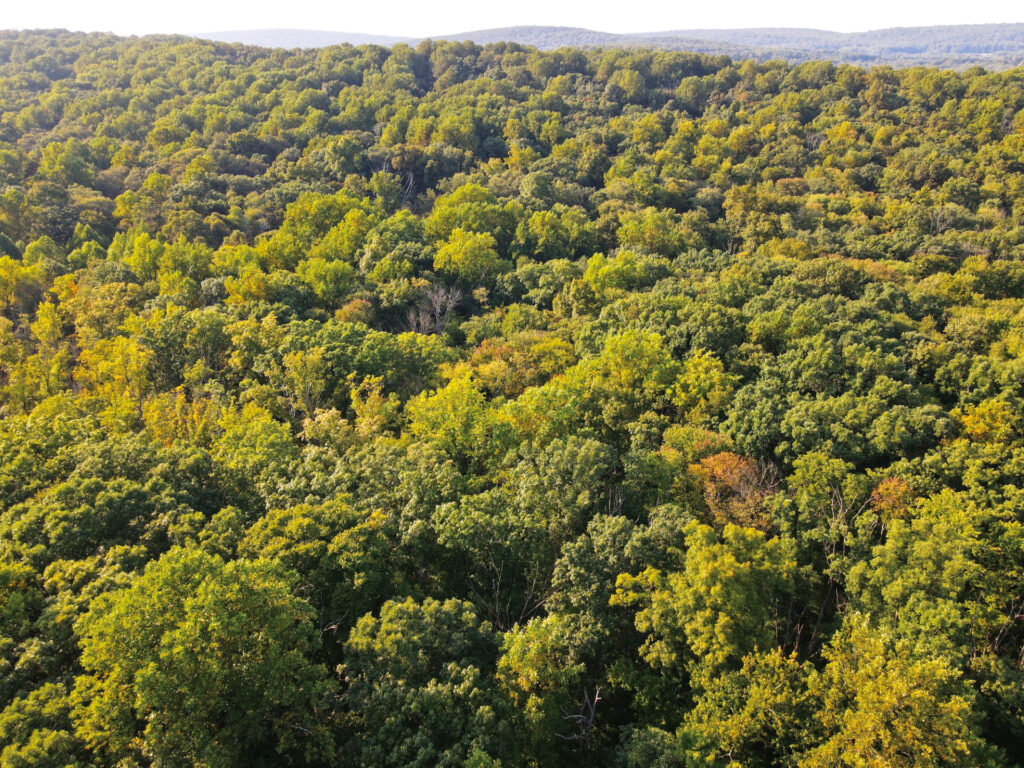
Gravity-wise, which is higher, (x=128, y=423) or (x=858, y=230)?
(x=858, y=230)

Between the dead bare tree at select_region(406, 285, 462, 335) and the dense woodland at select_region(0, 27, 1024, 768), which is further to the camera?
the dead bare tree at select_region(406, 285, 462, 335)

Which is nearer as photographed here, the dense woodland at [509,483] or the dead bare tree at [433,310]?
the dense woodland at [509,483]

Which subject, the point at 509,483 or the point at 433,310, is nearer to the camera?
the point at 509,483

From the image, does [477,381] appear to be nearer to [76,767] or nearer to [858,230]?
[76,767]

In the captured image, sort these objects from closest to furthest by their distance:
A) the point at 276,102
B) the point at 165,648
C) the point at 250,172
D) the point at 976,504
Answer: the point at 165,648
the point at 976,504
the point at 250,172
the point at 276,102

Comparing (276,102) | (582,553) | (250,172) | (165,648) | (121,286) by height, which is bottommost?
(582,553)

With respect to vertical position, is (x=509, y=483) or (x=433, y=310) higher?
(x=433, y=310)

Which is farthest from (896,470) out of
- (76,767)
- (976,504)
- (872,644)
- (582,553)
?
(76,767)

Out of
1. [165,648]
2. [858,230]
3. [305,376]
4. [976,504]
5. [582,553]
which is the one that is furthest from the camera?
[858,230]
